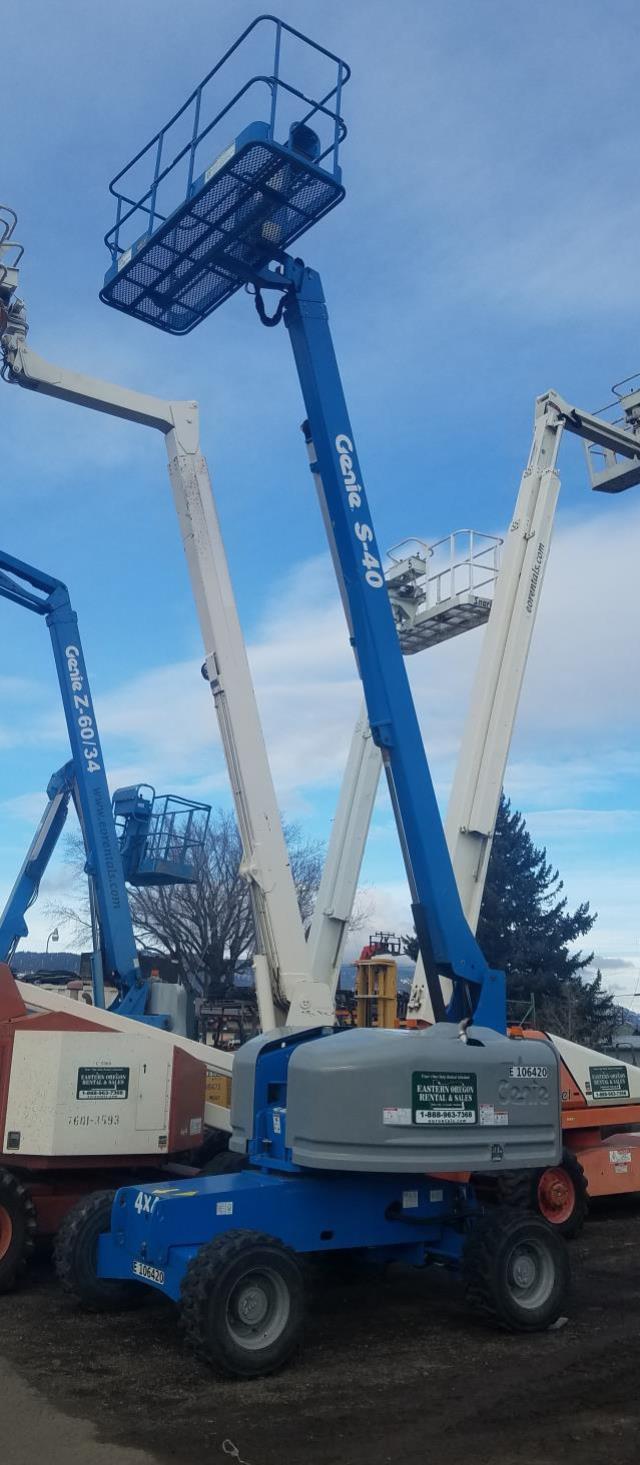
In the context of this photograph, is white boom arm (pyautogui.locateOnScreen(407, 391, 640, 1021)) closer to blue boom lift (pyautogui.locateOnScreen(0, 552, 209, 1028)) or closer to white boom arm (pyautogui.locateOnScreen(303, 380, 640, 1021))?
white boom arm (pyautogui.locateOnScreen(303, 380, 640, 1021))

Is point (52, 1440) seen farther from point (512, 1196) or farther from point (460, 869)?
point (460, 869)

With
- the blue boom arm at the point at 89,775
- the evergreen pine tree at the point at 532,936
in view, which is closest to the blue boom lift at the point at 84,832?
the blue boom arm at the point at 89,775

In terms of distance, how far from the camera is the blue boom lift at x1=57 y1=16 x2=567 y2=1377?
730 centimetres

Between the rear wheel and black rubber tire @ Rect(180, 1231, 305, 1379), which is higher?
the rear wheel

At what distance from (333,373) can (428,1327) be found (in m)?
7.34

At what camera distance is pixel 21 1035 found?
932 cm

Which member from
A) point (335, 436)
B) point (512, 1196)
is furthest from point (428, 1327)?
point (335, 436)

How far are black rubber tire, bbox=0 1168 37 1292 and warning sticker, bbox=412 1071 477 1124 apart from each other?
3344mm

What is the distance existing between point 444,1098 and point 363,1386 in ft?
5.73

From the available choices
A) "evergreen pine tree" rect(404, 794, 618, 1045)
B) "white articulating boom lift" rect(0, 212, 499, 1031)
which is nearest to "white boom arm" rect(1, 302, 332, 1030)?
"white articulating boom lift" rect(0, 212, 499, 1031)

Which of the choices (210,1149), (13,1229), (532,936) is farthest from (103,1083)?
(532,936)

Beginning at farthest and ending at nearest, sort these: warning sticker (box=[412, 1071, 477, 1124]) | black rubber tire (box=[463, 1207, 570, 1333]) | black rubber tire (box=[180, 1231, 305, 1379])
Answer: black rubber tire (box=[463, 1207, 570, 1333]) → warning sticker (box=[412, 1071, 477, 1124]) → black rubber tire (box=[180, 1231, 305, 1379])

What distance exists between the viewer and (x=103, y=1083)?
9.45 meters

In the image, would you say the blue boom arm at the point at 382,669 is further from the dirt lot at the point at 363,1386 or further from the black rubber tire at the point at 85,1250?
the black rubber tire at the point at 85,1250
